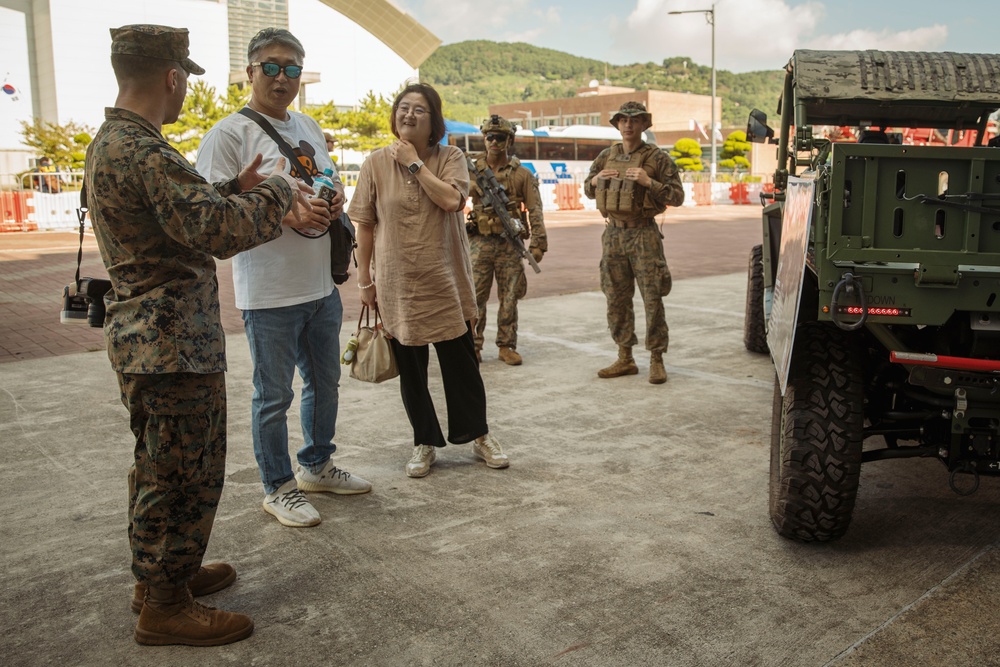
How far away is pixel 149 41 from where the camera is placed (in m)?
2.50

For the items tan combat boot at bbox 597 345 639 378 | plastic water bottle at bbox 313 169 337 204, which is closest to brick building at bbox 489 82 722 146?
tan combat boot at bbox 597 345 639 378

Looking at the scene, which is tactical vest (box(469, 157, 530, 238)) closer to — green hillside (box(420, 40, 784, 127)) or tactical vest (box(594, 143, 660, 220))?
tactical vest (box(594, 143, 660, 220))

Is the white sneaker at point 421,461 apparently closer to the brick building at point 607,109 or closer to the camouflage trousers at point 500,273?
the camouflage trousers at point 500,273

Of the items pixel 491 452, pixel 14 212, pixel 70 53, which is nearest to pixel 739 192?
pixel 14 212

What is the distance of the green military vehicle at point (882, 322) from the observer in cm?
292

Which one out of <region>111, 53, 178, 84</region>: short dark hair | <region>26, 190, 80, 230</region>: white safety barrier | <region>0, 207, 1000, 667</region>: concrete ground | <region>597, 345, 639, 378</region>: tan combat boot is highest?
<region>111, 53, 178, 84</region>: short dark hair

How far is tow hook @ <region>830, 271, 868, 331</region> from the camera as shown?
9.52 feet

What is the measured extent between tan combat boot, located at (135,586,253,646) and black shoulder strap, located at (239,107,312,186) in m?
1.62

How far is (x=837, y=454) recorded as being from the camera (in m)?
3.18

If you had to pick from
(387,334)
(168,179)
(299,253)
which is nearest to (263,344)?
(299,253)

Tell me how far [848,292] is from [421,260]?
1904 mm

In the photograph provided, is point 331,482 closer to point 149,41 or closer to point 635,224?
point 149,41

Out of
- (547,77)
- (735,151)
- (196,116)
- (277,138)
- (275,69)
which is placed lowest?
(277,138)

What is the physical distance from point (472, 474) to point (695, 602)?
1.55 meters
